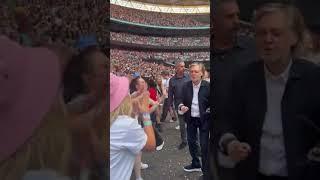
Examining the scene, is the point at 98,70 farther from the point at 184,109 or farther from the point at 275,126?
the point at 275,126

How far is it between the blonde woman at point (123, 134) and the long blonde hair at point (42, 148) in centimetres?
35

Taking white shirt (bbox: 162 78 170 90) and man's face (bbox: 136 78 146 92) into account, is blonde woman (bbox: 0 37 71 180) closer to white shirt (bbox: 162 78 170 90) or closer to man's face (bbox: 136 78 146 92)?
man's face (bbox: 136 78 146 92)

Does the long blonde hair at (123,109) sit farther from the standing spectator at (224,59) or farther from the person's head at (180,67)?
the standing spectator at (224,59)

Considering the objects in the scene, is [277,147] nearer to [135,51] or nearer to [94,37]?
[135,51]

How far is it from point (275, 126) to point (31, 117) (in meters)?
1.63

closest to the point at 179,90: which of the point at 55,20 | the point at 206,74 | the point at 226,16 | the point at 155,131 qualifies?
the point at 206,74

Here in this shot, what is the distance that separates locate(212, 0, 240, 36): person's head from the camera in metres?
3.41

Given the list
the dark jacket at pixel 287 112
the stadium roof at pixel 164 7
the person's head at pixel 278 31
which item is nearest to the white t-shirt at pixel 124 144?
the dark jacket at pixel 287 112

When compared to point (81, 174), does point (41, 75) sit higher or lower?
higher

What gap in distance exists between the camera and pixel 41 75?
3500 mm

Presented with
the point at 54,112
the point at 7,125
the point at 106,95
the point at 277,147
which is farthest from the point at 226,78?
the point at 7,125

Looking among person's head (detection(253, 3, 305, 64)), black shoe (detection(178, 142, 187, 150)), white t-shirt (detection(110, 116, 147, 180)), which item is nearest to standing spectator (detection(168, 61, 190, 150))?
black shoe (detection(178, 142, 187, 150))

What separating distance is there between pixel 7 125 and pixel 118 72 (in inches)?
32.6

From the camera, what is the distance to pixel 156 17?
3.58 m
